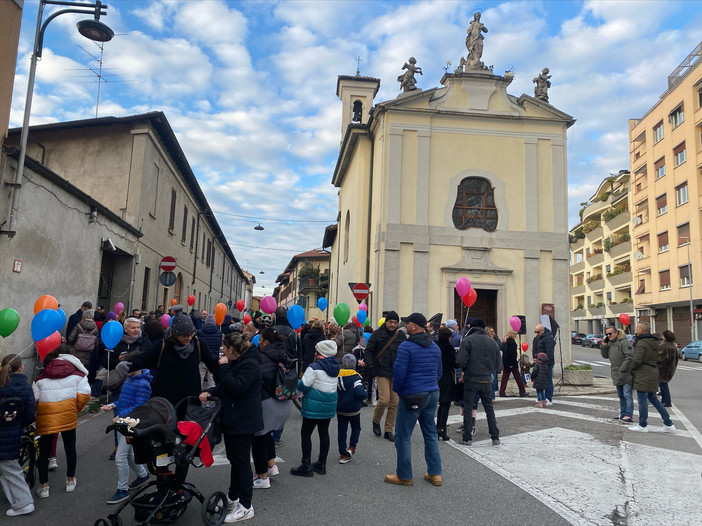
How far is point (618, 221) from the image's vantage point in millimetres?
46750

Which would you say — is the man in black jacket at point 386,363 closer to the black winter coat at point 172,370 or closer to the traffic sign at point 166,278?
the black winter coat at point 172,370

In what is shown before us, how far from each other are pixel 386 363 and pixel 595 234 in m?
52.5

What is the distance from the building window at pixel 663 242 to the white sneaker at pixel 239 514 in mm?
41044

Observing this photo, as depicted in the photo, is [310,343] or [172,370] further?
[310,343]

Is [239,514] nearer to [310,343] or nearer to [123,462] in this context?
[123,462]

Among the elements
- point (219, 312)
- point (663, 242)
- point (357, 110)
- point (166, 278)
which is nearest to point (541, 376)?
point (219, 312)

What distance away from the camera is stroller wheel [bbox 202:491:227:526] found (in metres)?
4.16

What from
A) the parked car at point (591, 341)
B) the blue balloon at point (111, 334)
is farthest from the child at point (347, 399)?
the parked car at point (591, 341)

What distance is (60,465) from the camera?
591 cm

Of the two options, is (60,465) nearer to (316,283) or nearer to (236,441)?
(236,441)

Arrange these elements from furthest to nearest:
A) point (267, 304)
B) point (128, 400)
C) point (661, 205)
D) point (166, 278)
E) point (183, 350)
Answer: point (661, 205)
point (166, 278)
point (267, 304)
point (128, 400)
point (183, 350)

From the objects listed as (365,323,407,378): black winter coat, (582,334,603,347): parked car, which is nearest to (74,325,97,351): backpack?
(365,323,407,378): black winter coat

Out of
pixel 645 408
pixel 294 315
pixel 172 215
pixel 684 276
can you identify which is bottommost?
pixel 645 408

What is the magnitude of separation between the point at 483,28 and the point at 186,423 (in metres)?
21.3
